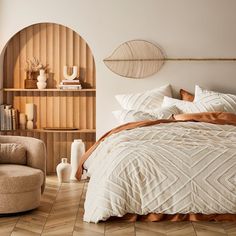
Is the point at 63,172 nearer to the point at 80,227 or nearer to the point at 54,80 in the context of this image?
the point at 54,80

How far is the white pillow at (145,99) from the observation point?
22.1 feet

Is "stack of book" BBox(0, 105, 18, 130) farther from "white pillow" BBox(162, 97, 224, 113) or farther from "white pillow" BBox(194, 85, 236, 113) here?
"white pillow" BBox(194, 85, 236, 113)

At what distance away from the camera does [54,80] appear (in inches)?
284

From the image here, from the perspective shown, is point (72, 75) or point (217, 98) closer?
point (217, 98)

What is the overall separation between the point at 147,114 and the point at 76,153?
103 cm

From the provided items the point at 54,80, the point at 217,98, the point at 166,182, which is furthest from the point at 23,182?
the point at 217,98

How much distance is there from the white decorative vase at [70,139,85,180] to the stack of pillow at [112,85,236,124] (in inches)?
20.1

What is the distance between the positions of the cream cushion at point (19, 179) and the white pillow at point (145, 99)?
1819 mm

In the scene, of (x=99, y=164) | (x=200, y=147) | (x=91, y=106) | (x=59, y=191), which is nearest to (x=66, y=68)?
(x=91, y=106)

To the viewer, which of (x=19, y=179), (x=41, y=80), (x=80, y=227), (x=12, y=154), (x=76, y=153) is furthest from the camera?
(x=41, y=80)

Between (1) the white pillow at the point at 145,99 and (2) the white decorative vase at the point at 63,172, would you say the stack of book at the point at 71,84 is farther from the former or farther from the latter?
(2) the white decorative vase at the point at 63,172

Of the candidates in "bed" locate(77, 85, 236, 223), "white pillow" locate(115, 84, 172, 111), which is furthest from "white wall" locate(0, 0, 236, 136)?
"bed" locate(77, 85, 236, 223)

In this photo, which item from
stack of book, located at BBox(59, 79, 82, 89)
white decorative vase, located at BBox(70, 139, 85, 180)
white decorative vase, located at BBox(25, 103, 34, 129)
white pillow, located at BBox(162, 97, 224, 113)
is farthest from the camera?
white decorative vase, located at BBox(25, 103, 34, 129)

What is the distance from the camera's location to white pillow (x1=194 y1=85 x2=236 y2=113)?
654 centimetres
